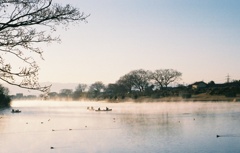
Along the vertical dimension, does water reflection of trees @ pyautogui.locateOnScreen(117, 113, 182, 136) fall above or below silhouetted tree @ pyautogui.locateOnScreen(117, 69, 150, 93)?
below

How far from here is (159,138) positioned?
1351 inches

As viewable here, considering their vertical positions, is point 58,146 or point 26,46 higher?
point 26,46

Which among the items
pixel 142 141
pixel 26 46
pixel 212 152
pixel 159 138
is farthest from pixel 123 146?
pixel 26 46

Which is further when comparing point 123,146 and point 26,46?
point 123,146

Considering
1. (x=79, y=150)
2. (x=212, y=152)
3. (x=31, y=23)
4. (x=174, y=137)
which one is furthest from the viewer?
(x=174, y=137)

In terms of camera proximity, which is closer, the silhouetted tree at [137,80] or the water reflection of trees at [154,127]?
the water reflection of trees at [154,127]

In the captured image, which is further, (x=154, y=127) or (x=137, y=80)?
(x=137, y=80)

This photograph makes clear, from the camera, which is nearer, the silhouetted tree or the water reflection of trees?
the water reflection of trees

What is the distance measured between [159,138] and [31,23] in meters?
28.3

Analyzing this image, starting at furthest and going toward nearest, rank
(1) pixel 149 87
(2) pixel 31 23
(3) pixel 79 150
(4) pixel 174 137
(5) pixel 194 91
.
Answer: (1) pixel 149 87 → (5) pixel 194 91 → (4) pixel 174 137 → (3) pixel 79 150 → (2) pixel 31 23

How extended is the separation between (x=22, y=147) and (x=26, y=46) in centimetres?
2739

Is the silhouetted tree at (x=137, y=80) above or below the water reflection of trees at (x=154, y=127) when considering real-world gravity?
above

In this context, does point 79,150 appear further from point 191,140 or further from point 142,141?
point 191,140

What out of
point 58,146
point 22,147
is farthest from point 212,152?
point 22,147
